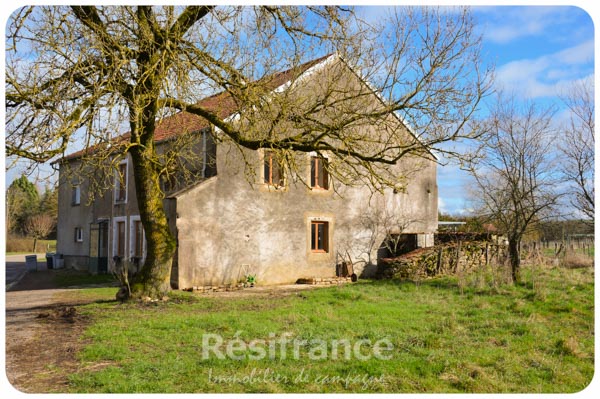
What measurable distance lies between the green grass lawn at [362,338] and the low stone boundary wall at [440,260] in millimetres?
5214

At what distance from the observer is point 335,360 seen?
761 cm

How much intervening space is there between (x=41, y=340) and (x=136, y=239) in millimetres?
11294

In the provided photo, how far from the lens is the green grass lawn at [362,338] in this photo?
263 inches

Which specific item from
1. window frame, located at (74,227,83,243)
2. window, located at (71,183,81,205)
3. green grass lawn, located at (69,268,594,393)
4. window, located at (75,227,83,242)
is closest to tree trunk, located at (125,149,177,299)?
green grass lawn, located at (69,268,594,393)

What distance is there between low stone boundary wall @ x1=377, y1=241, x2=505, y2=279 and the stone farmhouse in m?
1.26

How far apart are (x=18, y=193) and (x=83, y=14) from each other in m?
42.1

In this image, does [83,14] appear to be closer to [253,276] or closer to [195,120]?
[195,120]

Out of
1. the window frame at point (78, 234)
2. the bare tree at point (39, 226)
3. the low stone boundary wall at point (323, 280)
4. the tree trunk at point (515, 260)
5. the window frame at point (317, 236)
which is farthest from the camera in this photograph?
the bare tree at point (39, 226)

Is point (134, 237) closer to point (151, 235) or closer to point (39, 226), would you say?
point (151, 235)

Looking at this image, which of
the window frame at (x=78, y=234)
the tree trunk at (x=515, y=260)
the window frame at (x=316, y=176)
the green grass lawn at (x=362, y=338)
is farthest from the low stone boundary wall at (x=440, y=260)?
the window frame at (x=78, y=234)

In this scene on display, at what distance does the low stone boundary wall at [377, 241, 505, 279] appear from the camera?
2012 cm

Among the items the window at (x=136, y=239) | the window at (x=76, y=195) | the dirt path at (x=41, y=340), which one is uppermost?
the window at (x=76, y=195)

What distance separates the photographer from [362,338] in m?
8.95

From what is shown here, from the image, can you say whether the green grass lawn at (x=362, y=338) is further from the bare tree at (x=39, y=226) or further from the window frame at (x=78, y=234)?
the bare tree at (x=39, y=226)
